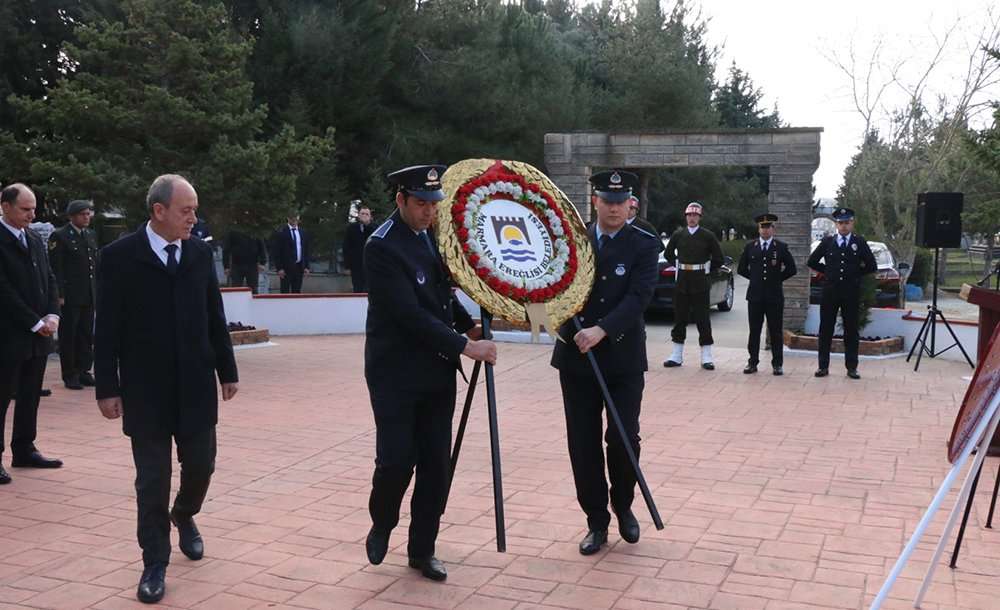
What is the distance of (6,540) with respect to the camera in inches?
202

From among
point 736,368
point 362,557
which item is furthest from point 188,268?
point 736,368

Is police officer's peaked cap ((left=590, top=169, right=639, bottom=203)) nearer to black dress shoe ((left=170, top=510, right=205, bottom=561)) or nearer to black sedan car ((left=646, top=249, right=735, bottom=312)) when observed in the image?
black dress shoe ((left=170, top=510, right=205, bottom=561))

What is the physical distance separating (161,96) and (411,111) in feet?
33.2

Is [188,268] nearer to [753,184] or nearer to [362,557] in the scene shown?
[362,557]

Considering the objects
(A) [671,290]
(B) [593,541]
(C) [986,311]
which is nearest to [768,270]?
(C) [986,311]

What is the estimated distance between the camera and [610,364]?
5.01m

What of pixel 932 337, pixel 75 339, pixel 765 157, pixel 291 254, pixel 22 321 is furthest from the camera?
pixel 291 254

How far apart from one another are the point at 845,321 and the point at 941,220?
2260 millimetres

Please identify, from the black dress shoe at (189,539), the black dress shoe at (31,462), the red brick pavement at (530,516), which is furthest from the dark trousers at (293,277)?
the black dress shoe at (189,539)

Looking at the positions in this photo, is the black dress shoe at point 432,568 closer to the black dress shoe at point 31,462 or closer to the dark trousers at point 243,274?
the black dress shoe at point 31,462

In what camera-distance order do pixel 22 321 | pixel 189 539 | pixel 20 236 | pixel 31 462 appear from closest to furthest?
pixel 189 539 < pixel 22 321 < pixel 20 236 < pixel 31 462

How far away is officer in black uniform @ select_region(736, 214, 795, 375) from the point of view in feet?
37.9

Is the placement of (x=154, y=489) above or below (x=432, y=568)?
above

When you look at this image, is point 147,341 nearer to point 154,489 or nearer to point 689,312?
point 154,489
